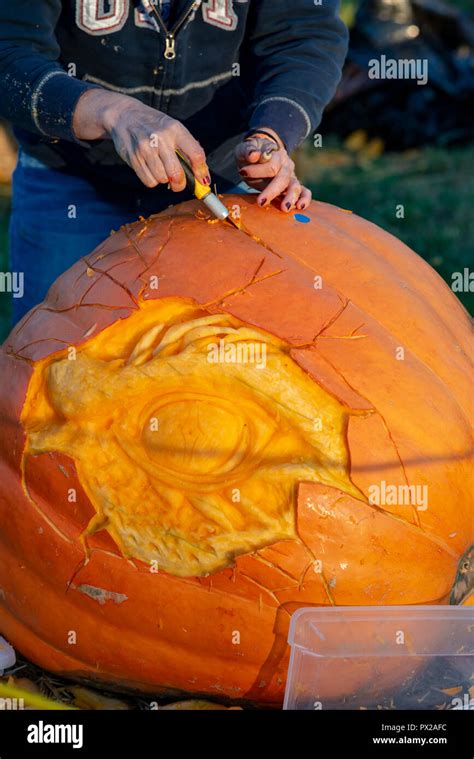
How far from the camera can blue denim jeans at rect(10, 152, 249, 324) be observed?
11.3 ft

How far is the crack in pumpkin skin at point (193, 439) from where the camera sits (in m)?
2.31

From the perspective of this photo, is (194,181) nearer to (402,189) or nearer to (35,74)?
(35,74)

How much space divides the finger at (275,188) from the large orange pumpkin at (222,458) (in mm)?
146

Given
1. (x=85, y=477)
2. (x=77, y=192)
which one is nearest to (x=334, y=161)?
(x=77, y=192)

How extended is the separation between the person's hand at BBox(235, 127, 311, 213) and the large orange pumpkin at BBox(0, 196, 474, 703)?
154mm

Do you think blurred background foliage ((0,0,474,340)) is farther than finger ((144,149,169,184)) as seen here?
Yes

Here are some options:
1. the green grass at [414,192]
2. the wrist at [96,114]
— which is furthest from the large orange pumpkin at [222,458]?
the green grass at [414,192]

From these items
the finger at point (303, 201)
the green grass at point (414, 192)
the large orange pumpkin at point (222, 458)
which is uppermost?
the green grass at point (414, 192)

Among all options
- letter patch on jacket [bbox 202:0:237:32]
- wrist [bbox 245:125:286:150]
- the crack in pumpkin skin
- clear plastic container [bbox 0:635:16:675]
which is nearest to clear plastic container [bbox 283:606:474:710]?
the crack in pumpkin skin

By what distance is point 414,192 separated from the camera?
700cm

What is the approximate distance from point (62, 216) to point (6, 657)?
1.47 metres

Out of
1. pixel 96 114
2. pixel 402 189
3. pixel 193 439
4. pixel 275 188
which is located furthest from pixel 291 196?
pixel 402 189

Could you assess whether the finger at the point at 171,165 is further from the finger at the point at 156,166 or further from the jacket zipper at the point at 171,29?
the jacket zipper at the point at 171,29

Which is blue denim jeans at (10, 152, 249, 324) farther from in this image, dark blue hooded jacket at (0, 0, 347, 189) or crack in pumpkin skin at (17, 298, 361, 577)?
crack in pumpkin skin at (17, 298, 361, 577)
